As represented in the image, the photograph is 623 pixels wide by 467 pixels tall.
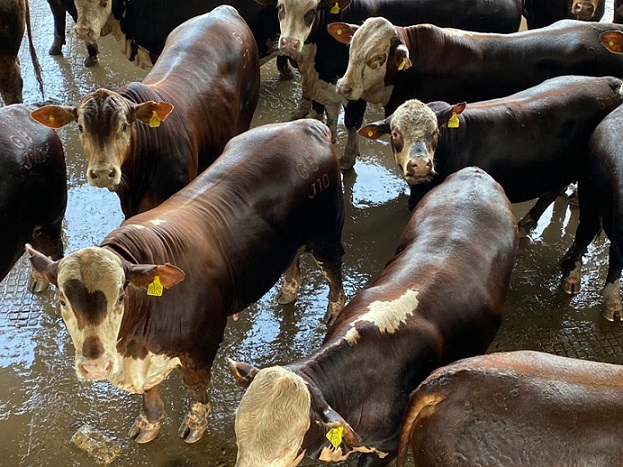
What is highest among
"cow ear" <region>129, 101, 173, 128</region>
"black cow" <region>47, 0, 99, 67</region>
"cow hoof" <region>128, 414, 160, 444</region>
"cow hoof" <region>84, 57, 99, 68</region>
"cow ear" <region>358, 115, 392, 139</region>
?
"cow ear" <region>129, 101, 173, 128</region>

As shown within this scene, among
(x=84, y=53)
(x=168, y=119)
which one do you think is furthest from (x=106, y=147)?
(x=84, y=53)

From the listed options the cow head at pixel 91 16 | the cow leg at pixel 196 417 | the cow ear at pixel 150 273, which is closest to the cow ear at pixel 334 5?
the cow head at pixel 91 16

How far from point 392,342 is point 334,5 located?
4030 millimetres

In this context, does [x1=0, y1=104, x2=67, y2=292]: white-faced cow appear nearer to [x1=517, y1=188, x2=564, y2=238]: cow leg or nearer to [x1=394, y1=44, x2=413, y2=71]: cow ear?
[x1=394, y1=44, x2=413, y2=71]: cow ear

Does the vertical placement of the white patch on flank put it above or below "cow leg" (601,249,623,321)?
above

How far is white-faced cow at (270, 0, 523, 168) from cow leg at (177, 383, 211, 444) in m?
3.12

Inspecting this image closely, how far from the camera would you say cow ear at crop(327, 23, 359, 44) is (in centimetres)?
582

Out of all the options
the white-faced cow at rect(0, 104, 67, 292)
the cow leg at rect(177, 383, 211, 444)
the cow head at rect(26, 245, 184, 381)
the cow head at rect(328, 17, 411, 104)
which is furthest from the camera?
the cow head at rect(328, 17, 411, 104)

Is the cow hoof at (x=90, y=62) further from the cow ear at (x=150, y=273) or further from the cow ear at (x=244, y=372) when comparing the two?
the cow ear at (x=244, y=372)

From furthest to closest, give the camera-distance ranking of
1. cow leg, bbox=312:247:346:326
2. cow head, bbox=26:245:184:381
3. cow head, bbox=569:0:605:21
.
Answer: cow head, bbox=569:0:605:21 → cow leg, bbox=312:247:346:326 → cow head, bbox=26:245:184:381

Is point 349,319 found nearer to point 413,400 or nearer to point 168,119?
point 413,400

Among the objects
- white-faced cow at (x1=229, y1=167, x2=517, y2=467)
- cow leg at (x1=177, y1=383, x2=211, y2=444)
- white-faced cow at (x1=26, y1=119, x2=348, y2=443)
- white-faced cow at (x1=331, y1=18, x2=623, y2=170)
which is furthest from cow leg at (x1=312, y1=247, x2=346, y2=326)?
white-faced cow at (x1=331, y1=18, x2=623, y2=170)

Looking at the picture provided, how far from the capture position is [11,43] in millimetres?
5867

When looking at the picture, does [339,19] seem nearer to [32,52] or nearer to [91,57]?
[32,52]
